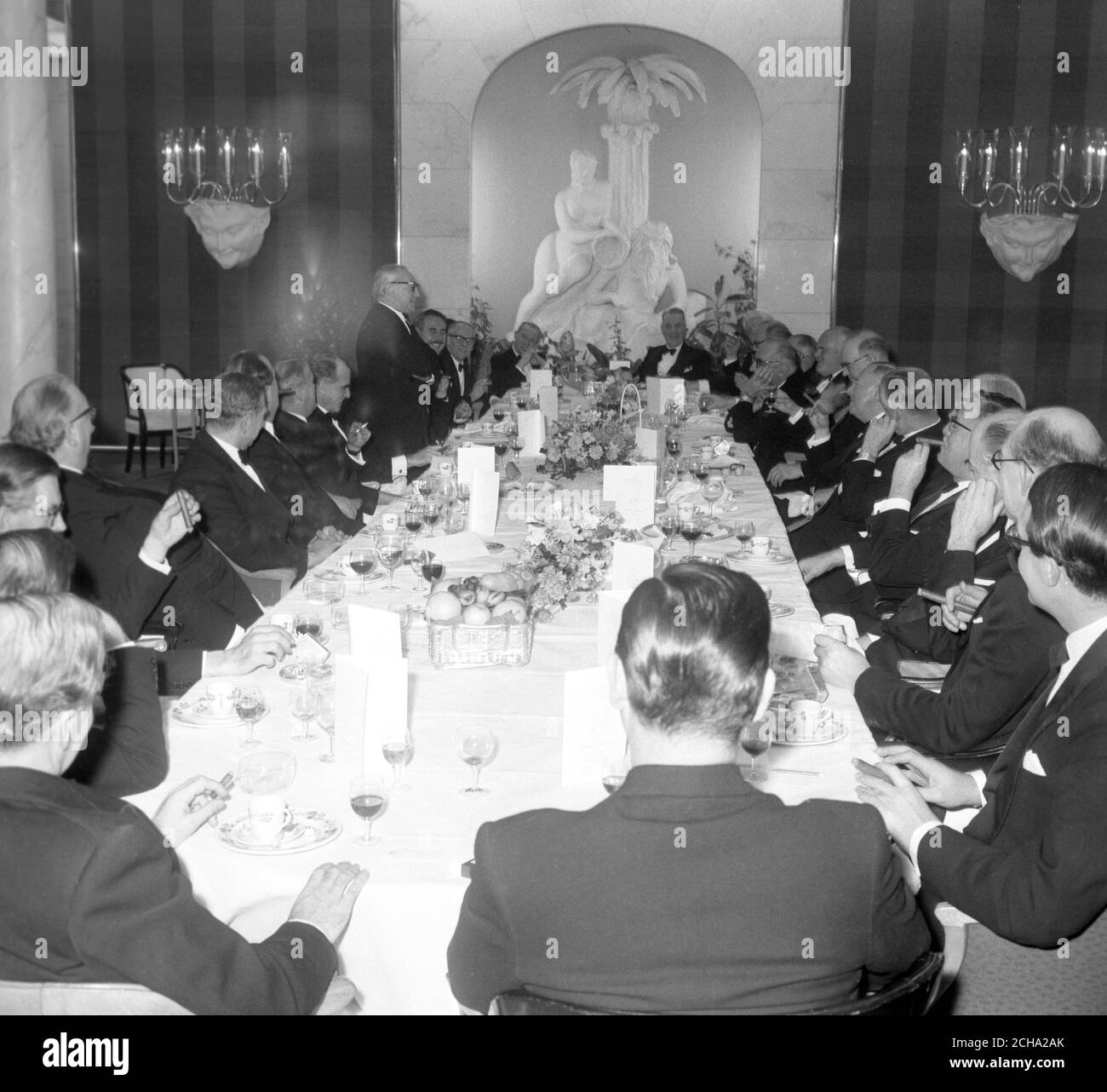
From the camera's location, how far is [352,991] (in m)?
1.79

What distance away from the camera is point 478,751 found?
82.7 inches

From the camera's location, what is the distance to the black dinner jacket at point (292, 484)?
4926 mm

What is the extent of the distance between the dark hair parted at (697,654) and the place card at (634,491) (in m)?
2.76

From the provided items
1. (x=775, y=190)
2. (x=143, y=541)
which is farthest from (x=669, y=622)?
(x=775, y=190)

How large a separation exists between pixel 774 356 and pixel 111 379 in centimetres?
518

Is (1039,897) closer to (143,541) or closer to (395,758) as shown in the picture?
(395,758)

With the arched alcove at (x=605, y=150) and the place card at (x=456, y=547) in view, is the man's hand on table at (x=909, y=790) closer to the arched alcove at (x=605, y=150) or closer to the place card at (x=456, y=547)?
the place card at (x=456, y=547)

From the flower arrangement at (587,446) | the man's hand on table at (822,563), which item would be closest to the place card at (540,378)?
the flower arrangement at (587,446)

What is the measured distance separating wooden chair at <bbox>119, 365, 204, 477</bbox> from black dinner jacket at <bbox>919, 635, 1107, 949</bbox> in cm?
757

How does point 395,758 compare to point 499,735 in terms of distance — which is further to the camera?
point 499,735

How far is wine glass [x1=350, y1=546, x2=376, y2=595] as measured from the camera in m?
3.44

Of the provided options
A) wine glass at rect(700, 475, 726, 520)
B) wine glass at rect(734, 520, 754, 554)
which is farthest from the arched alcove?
wine glass at rect(734, 520, 754, 554)

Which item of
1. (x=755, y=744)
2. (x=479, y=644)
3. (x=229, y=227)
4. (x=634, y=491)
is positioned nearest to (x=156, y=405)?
(x=229, y=227)

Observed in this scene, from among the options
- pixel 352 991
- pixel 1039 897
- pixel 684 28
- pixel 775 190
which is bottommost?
pixel 352 991
